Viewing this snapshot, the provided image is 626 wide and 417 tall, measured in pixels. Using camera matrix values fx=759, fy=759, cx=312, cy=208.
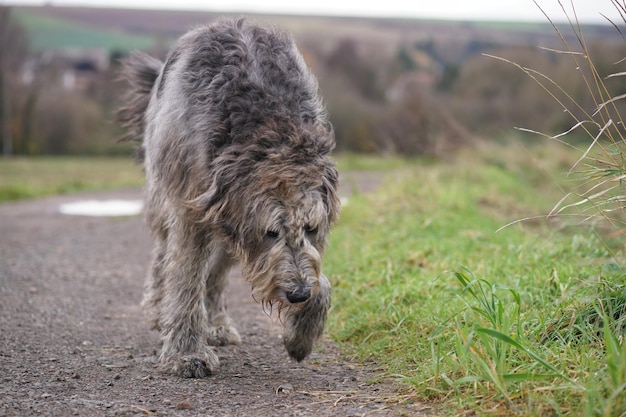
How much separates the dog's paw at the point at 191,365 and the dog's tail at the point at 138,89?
2.40m

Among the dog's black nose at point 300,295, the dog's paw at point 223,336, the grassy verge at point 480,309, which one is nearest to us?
the grassy verge at point 480,309

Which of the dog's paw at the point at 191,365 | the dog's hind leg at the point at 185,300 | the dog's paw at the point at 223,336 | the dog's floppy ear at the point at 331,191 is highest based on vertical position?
the dog's floppy ear at the point at 331,191

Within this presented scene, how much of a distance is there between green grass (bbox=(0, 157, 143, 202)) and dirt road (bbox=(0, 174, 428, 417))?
868cm

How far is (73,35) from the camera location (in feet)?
244

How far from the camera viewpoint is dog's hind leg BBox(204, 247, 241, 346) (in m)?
5.56

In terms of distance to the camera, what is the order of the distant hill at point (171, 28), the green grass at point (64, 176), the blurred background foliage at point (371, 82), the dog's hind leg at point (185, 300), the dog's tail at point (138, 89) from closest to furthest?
the dog's hind leg at point (185, 300), the dog's tail at point (138, 89), the green grass at point (64, 176), the blurred background foliage at point (371, 82), the distant hill at point (171, 28)

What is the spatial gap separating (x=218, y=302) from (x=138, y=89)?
2.09m

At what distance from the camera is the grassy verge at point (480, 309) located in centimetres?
356

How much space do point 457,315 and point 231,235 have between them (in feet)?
4.83

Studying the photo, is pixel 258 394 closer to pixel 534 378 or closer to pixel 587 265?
pixel 534 378

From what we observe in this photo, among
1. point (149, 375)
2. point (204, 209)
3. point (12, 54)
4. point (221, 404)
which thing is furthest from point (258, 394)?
point (12, 54)

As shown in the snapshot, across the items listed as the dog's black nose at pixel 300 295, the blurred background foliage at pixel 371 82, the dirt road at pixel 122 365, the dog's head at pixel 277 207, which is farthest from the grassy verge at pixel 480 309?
the blurred background foliage at pixel 371 82

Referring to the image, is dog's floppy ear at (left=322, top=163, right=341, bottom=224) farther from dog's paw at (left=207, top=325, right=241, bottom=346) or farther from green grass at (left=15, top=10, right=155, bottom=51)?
green grass at (left=15, top=10, right=155, bottom=51)

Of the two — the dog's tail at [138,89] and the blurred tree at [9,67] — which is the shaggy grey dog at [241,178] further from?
the blurred tree at [9,67]
